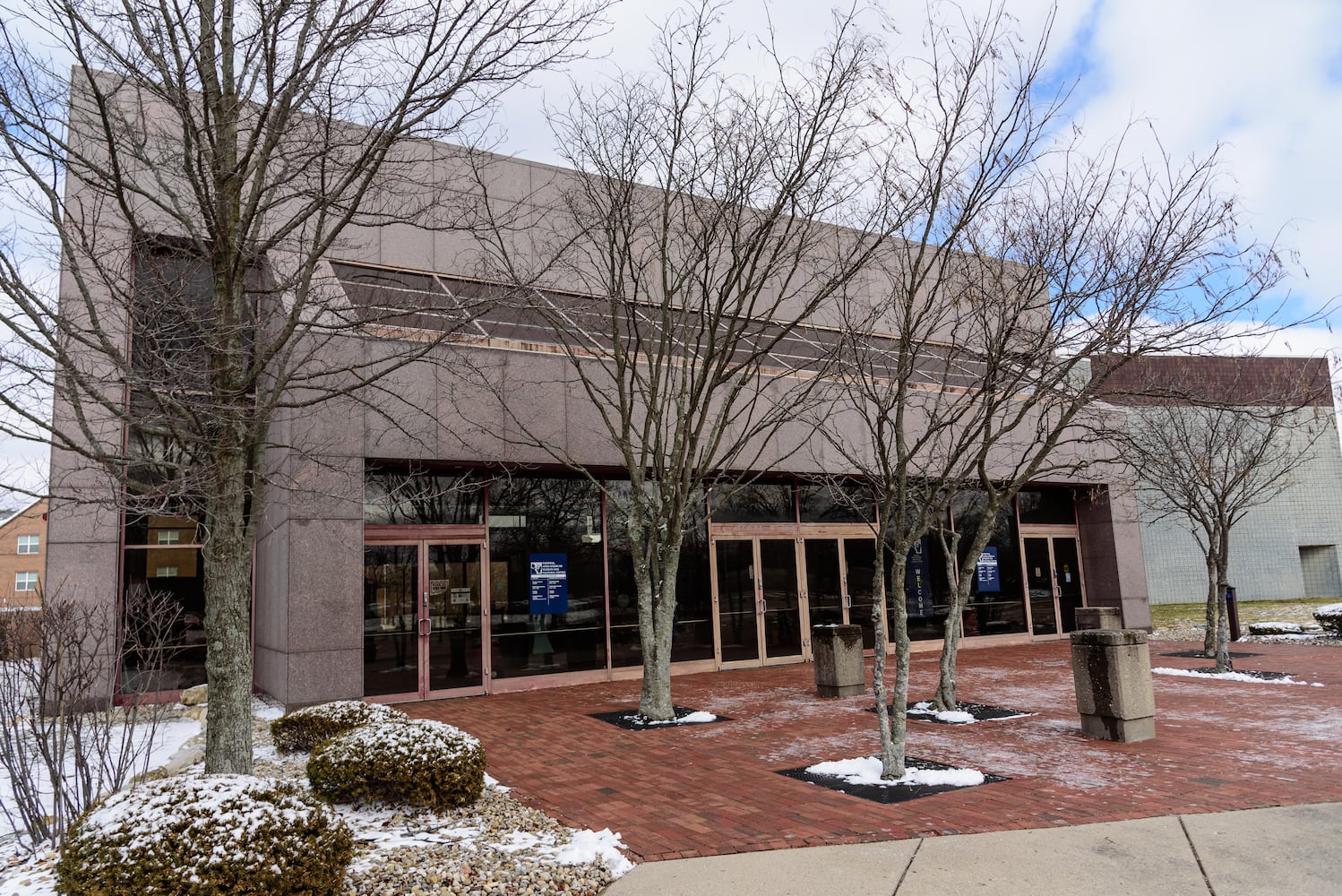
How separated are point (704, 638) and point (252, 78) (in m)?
11.3

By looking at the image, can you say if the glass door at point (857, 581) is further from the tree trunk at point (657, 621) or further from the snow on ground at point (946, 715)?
the tree trunk at point (657, 621)

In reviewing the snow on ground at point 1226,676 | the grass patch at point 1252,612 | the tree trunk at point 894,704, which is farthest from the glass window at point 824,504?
the grass patch at point 1252,612

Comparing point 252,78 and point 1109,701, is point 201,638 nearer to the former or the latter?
point 252,78

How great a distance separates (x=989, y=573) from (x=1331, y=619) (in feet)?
20.8

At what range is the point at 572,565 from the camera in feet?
45.2

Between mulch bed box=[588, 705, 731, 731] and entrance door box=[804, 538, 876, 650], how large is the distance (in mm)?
5989

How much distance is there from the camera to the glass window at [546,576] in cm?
1316

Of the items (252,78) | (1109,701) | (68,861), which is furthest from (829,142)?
(68,861)

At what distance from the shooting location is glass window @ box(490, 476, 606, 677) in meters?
13.2

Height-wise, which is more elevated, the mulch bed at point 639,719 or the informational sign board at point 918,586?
the informational sign board at point 918,586

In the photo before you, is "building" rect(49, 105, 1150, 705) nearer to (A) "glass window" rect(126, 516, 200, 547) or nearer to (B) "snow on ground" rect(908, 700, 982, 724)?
(A) "glass window" rect(126, 516, 200, 547)

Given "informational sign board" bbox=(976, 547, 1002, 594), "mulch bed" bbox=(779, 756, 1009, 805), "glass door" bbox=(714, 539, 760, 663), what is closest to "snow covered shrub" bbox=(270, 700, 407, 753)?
"mulch bed" bbox=(779, 756, 1009, 805)

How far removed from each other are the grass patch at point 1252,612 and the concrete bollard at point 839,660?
13.4m

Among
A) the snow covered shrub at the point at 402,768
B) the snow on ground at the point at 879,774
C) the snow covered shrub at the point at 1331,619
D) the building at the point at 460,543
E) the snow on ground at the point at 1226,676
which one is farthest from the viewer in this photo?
the snow covered shrub at the point at 1331,619
